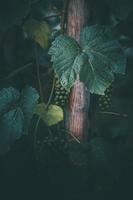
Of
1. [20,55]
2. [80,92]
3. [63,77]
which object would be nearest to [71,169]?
[80,92]

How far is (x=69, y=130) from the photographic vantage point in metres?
1.40

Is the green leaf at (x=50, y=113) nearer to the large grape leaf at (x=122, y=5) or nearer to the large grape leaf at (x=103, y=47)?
the large grape leaf at (x=103, y=47)

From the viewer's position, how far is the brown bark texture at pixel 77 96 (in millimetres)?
1253

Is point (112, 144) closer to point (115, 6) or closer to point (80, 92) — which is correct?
point (80, 92)

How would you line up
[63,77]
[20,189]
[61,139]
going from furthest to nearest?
[20,189], [61,139], [63,77]

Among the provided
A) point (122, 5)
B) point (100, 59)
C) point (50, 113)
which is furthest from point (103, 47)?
point (50, 113)

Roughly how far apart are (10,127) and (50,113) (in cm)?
13

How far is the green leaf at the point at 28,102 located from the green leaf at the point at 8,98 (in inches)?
0.9

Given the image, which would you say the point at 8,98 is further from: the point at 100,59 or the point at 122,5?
the point at 122,5

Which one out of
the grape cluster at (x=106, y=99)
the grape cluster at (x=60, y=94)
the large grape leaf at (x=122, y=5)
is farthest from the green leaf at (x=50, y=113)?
the large grape leaf at (x=122, y=5)

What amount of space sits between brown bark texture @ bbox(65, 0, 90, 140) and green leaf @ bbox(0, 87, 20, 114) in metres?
0.18

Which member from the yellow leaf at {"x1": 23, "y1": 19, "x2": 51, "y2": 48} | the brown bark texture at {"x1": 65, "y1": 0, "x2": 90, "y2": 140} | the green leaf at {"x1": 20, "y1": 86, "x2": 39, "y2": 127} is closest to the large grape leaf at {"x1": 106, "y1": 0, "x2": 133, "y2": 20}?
the brown bark texture at {"x1": 65, "y1": 0, "x2": 90, "y2": 140}

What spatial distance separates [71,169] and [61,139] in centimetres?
11

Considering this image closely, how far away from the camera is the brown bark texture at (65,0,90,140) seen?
1253 millimetres
